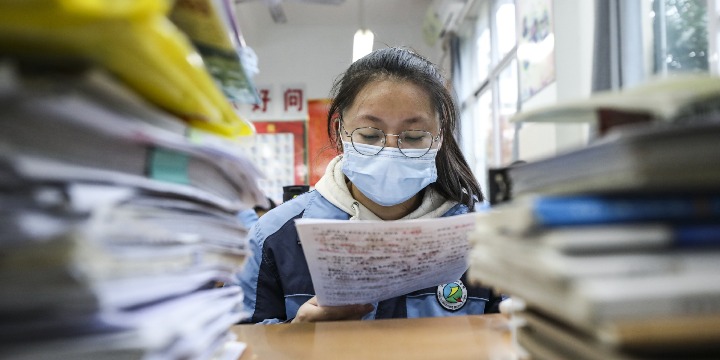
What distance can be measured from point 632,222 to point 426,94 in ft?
3.18

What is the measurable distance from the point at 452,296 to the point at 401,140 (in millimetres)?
371

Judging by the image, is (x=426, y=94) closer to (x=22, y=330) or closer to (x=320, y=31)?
(x=22, y=330)

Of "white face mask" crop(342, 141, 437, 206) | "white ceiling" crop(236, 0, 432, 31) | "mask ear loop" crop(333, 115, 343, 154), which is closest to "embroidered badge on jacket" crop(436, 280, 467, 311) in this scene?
"white face mask" crop(342, 141, 437, 206)

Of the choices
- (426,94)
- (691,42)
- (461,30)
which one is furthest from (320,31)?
(426,94)

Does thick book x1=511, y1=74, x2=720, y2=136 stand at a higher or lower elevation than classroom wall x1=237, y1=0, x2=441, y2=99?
lower

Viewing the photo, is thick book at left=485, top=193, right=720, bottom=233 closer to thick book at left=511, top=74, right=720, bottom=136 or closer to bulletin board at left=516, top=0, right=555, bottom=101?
thick book at left=511, top=74, right=720, bottom=136

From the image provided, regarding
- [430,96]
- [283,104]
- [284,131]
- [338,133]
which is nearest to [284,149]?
[284,131]

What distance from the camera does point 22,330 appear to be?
9.8 inches

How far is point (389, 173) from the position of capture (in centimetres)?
114

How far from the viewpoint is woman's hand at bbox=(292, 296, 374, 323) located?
86cm

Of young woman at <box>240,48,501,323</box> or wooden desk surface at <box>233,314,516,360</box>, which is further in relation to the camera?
young woman at <box>240,48,501,323</box>

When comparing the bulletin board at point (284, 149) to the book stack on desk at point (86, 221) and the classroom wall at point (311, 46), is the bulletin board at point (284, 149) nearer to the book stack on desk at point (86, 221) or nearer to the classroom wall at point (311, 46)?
the classroom wall at point (311, 46)

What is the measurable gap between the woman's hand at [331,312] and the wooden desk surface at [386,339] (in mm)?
102

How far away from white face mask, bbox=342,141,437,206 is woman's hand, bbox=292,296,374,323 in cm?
32
